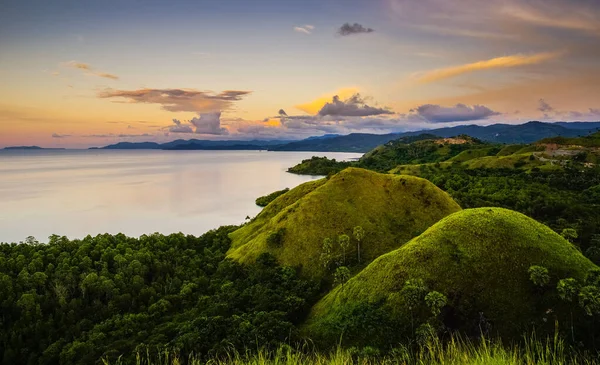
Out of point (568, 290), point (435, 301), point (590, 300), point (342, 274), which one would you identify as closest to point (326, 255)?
point (342, 274)

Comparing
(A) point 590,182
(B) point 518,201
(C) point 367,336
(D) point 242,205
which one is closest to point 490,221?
(C) point 367,336

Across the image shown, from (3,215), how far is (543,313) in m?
189

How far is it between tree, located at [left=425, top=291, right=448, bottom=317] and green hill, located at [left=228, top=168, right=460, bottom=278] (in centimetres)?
2440

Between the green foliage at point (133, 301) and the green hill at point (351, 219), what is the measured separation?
4.74 m

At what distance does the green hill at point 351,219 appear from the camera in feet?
233

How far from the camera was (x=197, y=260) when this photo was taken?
264 feet

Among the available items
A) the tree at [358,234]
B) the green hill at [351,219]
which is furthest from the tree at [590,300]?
the tree at [358,234]

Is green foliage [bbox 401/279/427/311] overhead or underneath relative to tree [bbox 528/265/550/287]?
underneath

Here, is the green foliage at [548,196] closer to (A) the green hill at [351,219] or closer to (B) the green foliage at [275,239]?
(A) the green hill at [351,219]

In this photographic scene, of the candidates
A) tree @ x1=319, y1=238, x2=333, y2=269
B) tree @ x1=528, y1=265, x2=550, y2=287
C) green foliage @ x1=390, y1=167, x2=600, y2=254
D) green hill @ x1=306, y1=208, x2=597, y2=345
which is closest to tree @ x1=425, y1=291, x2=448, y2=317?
green hill @ x1=306, y1=208, x2=597, y2=345

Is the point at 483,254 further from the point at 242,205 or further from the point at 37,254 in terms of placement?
the point at 242,205

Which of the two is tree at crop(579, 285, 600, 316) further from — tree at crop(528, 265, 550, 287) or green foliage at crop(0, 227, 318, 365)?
green foliage at crop(0, 227, 318, 365)

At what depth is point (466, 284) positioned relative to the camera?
4491 cm

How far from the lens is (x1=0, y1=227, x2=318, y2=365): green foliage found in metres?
49.2
